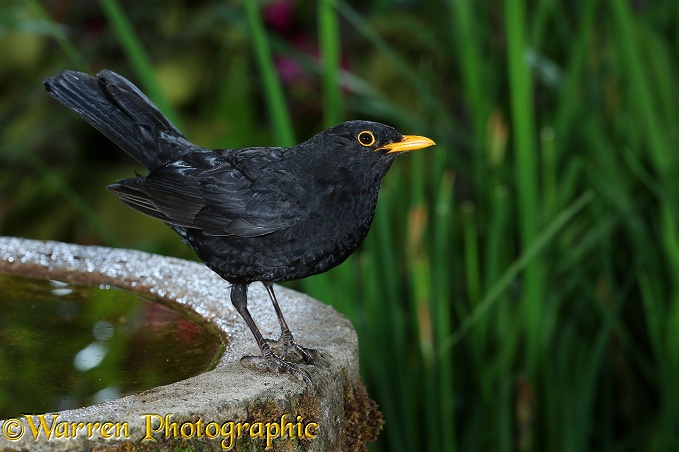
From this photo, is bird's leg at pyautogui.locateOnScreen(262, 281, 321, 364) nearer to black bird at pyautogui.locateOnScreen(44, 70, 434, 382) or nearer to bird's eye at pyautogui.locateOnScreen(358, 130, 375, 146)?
black bird at pyautogui.locateOnScreen(44, 70, 434, 382)

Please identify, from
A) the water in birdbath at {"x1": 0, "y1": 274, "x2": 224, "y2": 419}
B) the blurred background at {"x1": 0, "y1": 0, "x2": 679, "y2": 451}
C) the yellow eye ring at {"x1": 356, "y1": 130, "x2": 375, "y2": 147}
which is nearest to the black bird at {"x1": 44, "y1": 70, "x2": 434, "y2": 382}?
the yellow eye ring at {"x1": 356, "y1": 130, "x2": 375, "y2": 147}

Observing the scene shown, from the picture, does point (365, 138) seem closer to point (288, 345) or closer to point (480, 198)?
point (288, 345)

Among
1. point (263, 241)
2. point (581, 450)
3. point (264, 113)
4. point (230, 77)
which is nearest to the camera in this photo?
point (263, 241)

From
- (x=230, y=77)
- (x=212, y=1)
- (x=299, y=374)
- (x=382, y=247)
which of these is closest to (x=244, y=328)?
(x=299, y=374)

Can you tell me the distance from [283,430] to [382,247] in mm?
1004

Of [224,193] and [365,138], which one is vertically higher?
[365,138]

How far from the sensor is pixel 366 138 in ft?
6.39

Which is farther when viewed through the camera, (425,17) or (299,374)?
(425,17)

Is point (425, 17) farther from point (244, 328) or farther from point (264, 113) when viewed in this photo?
point (244, 328)

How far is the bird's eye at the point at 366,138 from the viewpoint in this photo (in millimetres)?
1942

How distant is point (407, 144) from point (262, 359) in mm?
498

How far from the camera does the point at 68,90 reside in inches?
86.9

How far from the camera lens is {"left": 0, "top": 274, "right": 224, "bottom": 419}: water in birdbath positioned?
5.89ft

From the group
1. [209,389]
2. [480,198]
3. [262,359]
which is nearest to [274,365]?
[262,359]
